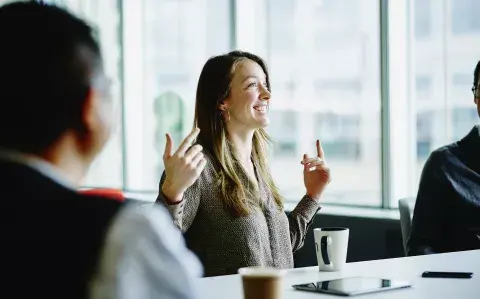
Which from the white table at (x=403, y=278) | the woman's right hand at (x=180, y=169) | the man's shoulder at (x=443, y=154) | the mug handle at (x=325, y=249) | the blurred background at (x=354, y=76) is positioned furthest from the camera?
the blurred background at (x=354, y=76)

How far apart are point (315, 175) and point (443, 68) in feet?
5.17

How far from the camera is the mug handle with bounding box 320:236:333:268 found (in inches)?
77.9

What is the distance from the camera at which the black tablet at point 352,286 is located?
1.64m

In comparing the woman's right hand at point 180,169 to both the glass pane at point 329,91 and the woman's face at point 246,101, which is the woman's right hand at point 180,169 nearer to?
the woman's face at point 246,101

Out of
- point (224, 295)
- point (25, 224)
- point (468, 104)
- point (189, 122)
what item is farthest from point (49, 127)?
point (189, 122)

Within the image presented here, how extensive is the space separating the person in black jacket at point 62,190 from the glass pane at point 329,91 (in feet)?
10.6

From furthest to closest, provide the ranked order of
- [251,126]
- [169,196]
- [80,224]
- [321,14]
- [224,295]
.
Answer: [321,14]
[251,126]
[169,196]
[224,295]
[80,224]

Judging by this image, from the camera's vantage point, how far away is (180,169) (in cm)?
208

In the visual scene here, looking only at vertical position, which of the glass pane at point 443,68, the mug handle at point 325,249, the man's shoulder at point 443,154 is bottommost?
the mug handle at point 325,249

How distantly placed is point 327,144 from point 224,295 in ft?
9.10

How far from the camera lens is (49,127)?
2.84ft

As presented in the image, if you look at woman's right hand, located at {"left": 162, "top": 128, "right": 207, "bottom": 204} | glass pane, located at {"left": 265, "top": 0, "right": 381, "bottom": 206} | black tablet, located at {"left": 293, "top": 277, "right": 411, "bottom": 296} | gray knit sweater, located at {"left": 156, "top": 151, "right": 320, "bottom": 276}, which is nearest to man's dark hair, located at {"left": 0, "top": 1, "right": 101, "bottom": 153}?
black tablet, located at {"left": 293, "top": 277, "right": 411, "bottom": 296}

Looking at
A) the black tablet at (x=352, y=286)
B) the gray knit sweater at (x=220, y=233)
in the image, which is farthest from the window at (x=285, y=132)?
the black tablet at (x=352, y=286)

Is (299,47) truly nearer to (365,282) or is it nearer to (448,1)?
(448,1)
